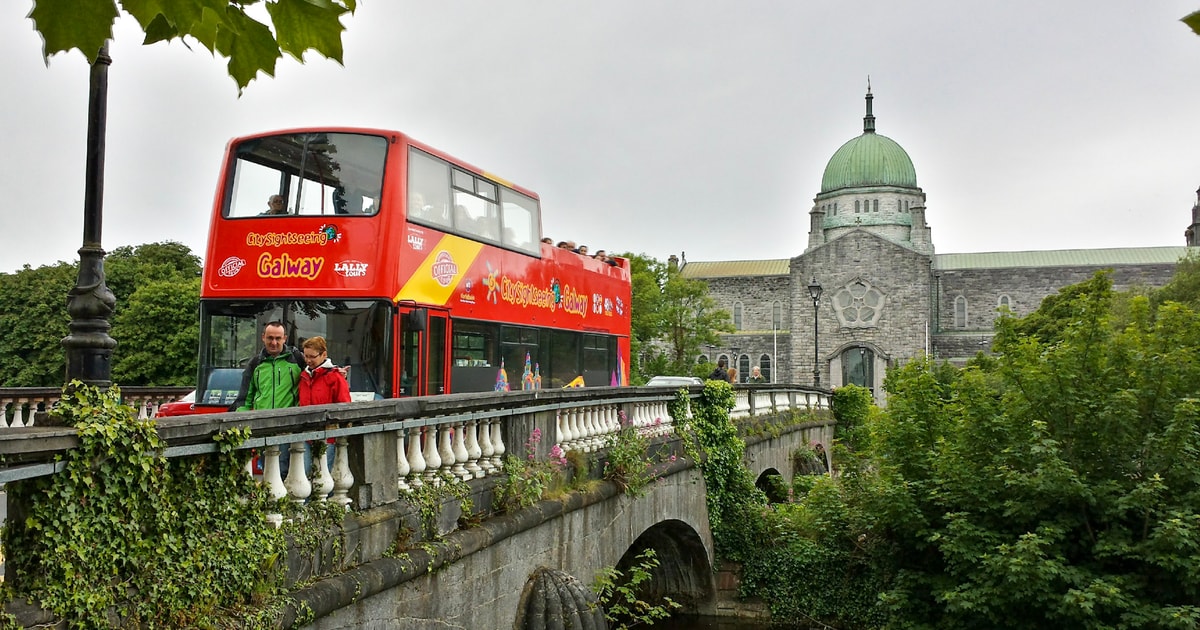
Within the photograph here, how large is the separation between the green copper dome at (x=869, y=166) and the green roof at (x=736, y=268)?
7822 mm

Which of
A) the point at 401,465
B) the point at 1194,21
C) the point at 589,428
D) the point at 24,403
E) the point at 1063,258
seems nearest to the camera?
the point at 1194,21

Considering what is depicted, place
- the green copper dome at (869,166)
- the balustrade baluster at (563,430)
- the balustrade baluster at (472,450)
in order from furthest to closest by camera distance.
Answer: the green copper dome at (869,166), the balustrade baluster at (563,430), the balustrade baluster at (472,450)

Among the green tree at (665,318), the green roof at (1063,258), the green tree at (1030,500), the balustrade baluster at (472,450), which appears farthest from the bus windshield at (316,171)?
the green roof at (1063,258)

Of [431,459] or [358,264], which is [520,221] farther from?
[431,459]

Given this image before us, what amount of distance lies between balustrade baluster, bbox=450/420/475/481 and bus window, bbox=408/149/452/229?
4.26 m

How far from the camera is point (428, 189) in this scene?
1162 cm

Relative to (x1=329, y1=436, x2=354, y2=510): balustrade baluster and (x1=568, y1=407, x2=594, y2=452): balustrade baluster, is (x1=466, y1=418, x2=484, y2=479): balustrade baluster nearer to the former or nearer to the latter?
(x1=329, y1=436, x2=354, y2=510): balustrade baluster

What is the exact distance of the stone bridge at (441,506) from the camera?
512 cm

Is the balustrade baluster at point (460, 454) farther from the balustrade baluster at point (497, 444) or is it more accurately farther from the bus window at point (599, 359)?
the bus window at point (599, 359)

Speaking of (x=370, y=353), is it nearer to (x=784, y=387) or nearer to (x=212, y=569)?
(x=212, y=569)

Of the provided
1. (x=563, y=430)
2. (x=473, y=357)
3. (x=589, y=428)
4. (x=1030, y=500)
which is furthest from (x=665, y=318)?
(x=563, y=430)

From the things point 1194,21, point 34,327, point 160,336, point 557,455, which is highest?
point 34,327

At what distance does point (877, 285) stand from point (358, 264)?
64915mm

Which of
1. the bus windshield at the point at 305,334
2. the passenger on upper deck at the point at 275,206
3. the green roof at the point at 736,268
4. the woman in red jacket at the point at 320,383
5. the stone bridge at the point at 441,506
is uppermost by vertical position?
the green roof at the point at 736,268
